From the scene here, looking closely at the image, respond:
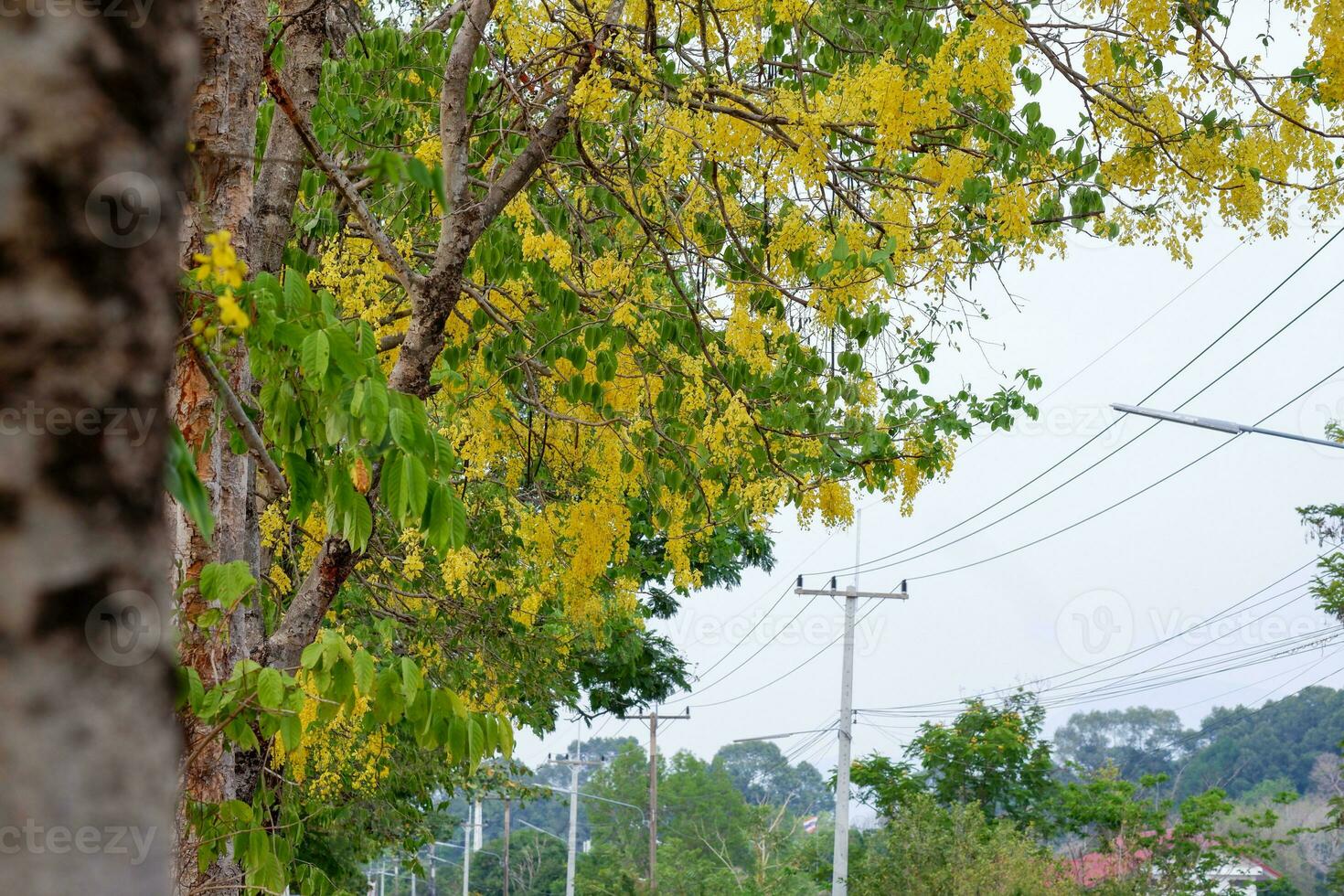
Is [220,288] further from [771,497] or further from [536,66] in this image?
[771,497]

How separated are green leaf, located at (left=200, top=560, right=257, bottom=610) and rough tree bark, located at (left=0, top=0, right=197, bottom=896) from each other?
2248 millimetres

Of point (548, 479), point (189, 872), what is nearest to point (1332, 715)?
point (548, 479)

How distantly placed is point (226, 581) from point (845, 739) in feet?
63.6

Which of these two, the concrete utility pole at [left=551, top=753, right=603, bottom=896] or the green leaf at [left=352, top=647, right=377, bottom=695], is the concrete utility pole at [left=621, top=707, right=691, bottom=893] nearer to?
the concrete utility pole at [left=551, top=753, right=603, bottom=896]

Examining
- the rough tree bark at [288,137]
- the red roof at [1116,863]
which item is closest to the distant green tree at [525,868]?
the red roof at [1116,863]

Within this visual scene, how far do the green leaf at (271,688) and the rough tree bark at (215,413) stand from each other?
586mm

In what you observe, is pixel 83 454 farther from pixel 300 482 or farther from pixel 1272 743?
pixel 1272 743

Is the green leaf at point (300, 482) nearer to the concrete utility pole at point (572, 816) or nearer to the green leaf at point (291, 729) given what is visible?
the green leaf at point (291, 729)

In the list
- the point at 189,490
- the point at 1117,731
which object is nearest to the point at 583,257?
the point at 189,490

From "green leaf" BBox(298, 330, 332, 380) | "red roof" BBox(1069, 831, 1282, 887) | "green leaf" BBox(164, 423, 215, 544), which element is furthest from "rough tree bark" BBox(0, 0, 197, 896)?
"red roof" BBox(1069, 831, 1282, 887)

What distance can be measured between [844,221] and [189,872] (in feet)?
11.8

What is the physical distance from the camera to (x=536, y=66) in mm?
5617

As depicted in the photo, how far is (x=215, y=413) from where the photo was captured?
3217 millimetres

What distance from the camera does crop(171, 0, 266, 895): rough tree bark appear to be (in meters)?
3.35
